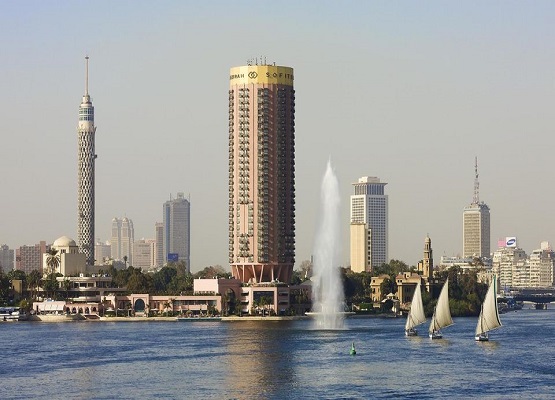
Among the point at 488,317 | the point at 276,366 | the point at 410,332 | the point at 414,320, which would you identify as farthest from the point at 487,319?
the point at 276,366

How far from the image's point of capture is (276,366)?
123m

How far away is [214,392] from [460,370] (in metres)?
25.8

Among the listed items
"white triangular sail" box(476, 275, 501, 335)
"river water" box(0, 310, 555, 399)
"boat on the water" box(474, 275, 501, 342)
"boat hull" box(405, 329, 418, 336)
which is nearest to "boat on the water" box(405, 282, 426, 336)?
"boat hull" box(405, 329, 418, 336)

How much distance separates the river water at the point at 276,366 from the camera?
101 metres

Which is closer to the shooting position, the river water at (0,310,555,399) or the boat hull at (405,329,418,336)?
the river water at (0,310,555,399)

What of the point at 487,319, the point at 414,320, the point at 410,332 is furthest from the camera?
the point at 414,320

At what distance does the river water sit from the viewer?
10106cm

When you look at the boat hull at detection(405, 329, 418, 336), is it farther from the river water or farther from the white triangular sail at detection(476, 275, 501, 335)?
the white triangular sail at detection(476, 275, 501, 335)

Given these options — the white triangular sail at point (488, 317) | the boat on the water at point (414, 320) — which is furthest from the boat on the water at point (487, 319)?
the boat on the water at point (414, 320)

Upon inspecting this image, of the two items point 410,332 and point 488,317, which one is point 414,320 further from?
point 488,317

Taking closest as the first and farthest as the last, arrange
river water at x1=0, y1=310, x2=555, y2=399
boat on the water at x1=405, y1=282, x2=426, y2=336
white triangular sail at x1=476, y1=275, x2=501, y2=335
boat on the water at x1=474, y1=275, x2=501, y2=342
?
river water at x1=0, y1=310, x2=555, y2=399 < white triangular sail at x1=476, y1=275, x2=501, y2=335 < boat on the water at x1=474, y1=275, x2=501, y2=342 < boat on the water at x1=405, y1=282, x2=426, y2=336

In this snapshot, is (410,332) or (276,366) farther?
(410,332)

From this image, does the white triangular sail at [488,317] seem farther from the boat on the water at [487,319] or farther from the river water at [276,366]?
the river water at [276,366]

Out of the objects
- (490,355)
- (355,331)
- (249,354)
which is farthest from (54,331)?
(490,355)
